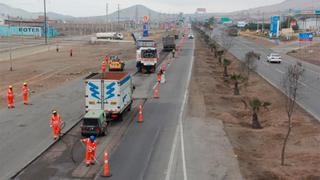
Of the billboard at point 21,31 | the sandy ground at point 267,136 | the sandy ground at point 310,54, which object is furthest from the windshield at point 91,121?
the billboard at point 21,31

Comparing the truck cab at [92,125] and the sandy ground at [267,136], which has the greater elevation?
the truck cab at [92,125]

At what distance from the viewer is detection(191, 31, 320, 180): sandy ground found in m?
19.8

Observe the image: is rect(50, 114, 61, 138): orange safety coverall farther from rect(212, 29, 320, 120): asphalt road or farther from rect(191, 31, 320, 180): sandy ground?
rect(212, 29, 320, 120): asphalt road

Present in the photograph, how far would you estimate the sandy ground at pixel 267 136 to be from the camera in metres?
19.8

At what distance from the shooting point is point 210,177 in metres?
18.1

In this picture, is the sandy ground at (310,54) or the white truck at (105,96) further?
the sandy ground at (310,54)

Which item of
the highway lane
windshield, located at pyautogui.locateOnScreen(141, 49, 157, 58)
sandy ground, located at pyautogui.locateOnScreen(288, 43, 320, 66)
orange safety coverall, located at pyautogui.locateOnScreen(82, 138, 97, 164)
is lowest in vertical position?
the highway lane

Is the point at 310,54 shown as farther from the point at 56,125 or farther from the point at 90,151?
the point at 90,151

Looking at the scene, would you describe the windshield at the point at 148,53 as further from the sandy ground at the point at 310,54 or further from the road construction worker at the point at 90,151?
the road construction worker at the point at 90,151

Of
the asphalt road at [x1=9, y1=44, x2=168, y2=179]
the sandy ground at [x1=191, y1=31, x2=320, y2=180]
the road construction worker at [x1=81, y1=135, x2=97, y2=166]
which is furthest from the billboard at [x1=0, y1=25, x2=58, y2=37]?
the road construction worker at [x1=81, y1=135, x2=97, y2=166]

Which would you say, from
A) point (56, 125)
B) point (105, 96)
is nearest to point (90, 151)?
point (56, 125)

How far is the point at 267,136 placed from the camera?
27125mm

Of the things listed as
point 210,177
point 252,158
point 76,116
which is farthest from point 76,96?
point 210,177

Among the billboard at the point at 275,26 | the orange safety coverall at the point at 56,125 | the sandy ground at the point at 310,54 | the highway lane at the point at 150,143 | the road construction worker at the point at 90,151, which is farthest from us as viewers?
the billboard at the point at 275,26
